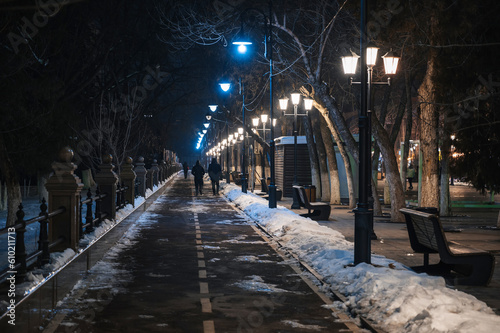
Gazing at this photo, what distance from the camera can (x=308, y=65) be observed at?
81.1 ft

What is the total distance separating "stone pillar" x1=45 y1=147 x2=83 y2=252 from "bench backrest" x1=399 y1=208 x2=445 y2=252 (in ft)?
19.8

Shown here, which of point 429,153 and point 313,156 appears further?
point 313,156

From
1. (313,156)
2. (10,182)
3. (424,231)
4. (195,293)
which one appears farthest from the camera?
(313,156)

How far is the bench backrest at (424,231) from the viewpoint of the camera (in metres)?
10.7

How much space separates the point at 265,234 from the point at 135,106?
74.9 ft

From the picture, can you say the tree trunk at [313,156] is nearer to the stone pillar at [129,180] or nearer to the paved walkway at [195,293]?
the stone pillar at [129,180]

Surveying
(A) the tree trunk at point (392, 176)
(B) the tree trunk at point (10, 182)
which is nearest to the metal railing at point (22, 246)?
(B) the tree trunk at point (10, 182)

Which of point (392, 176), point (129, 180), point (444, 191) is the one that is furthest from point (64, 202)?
point (444, 191)

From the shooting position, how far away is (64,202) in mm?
12859

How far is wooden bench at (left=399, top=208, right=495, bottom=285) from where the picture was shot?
10711 mm

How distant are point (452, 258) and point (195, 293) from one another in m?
3.97

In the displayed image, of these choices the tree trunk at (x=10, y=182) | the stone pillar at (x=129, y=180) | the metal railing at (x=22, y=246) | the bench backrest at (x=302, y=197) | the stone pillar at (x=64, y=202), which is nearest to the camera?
the metal railing at (x=22, y=246)

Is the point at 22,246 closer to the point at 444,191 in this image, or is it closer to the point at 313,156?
the point at 444,191

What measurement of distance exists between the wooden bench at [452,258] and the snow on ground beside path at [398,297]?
56 centimetres
